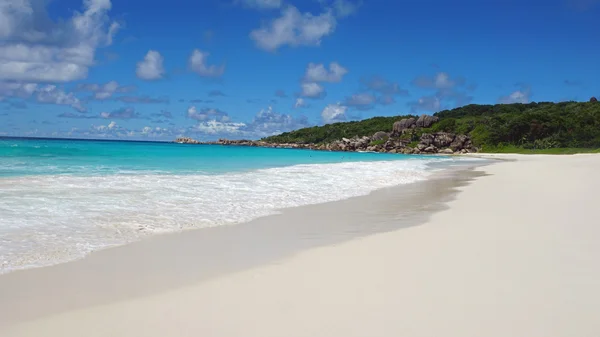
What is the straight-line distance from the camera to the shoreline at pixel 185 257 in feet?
14.3

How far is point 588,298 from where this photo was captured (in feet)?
13.9

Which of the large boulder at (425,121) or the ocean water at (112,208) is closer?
the ocean water at (112,208)

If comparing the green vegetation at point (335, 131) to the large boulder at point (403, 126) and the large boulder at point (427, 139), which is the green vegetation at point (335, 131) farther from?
the large boulder at point (427, 139)

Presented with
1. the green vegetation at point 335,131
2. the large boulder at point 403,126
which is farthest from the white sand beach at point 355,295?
the green vegetation at point 335,131

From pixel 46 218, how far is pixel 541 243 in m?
8.92

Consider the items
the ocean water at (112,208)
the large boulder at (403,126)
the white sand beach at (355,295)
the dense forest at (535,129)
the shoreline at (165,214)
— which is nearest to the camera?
the white sand beach at (355,295)

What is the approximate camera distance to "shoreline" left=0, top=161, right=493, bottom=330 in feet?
14.3

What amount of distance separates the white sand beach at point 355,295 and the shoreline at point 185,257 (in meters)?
0.03

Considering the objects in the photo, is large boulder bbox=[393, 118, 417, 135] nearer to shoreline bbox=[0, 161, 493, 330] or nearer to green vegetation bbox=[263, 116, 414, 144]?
green vegetation bbox=[263, 116, 414, 144]

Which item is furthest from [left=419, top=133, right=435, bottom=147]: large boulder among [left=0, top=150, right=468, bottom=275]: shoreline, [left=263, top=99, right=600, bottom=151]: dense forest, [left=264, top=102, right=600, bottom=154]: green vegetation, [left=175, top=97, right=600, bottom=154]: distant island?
[left=0, top=150, right=468, bottom=275]: shoreline

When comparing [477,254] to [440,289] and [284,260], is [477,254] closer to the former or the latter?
[440,289]

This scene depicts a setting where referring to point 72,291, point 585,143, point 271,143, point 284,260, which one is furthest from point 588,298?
point 271,143

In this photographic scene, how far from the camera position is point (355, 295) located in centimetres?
431

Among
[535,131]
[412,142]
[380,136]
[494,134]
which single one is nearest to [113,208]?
[494,134]
